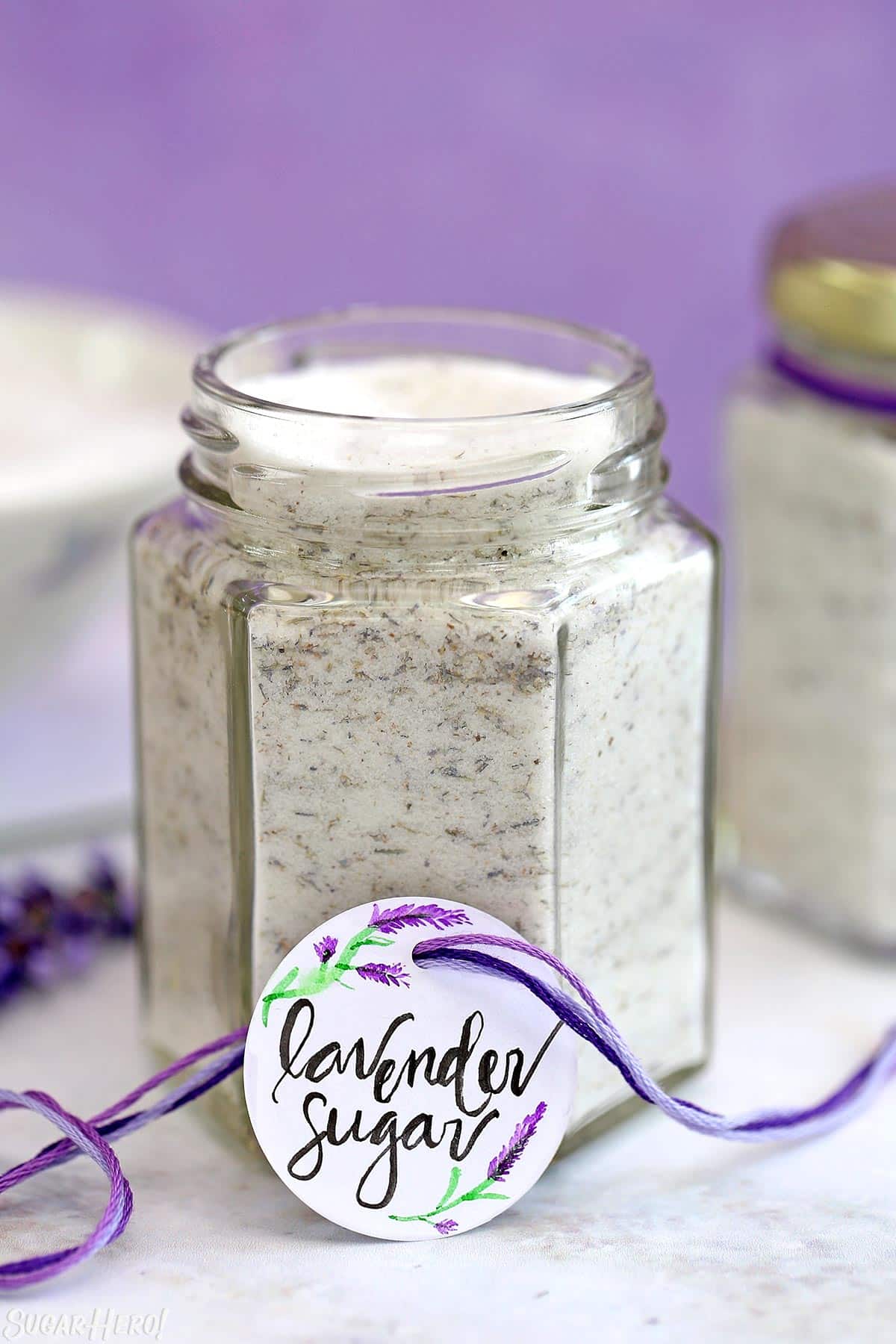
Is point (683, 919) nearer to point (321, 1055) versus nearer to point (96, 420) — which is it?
point (321, 1055)

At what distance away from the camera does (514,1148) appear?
2.06ft

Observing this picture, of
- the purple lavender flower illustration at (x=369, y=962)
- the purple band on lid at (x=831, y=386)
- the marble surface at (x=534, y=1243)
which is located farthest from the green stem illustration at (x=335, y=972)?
the purple band on lid at (x=831, y=386)

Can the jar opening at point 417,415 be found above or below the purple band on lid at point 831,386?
above

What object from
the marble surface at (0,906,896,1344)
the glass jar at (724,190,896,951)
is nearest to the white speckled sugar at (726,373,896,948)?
the glass jar at (724,190,896,951)

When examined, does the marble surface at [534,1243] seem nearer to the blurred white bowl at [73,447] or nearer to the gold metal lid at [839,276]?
the blurred white bowl at [73,447]

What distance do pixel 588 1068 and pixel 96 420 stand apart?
52 cm

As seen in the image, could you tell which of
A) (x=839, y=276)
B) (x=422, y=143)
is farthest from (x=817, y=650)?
(x=422, y=143)

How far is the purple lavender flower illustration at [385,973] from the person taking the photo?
0.61m

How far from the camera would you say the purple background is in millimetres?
1240

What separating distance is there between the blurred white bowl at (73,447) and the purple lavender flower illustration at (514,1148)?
1.32 feet

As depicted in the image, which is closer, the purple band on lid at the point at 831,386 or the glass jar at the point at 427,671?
the glass jar at the point at 427,671

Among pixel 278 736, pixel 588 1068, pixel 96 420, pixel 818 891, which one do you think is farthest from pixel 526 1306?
pixel 96 420

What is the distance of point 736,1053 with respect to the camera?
0.80 metres

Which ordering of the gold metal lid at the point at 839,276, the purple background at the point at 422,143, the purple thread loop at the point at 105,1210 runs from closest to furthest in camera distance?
the purple thread loop at the point at 105,1210, the gold metal lid at the point at 839,276, the purple background at the point at 422,143
